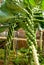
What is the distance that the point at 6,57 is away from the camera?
1.85ft

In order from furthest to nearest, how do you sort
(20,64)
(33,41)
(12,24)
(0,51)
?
(0,51), (20,64), (12,24), (33,41)

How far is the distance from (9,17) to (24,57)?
1.05ft

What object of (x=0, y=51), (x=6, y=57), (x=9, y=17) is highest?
(x=9, y=17)

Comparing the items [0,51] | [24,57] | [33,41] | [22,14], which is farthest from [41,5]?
[0,51]

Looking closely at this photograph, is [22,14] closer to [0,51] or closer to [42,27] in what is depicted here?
[42,27]

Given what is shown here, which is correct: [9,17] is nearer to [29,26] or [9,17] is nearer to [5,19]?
[5,19]

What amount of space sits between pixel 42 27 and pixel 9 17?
310mm

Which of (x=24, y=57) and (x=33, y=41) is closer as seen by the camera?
(x=33, y=41)

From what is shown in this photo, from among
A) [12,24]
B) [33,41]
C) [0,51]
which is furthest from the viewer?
[0,51]

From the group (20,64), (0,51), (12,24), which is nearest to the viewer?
(12,24)

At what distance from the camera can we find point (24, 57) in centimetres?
88

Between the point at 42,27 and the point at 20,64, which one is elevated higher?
the point at 42,27

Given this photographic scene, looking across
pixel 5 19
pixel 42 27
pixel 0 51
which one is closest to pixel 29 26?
pixel 5 19

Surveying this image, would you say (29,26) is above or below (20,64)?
above
